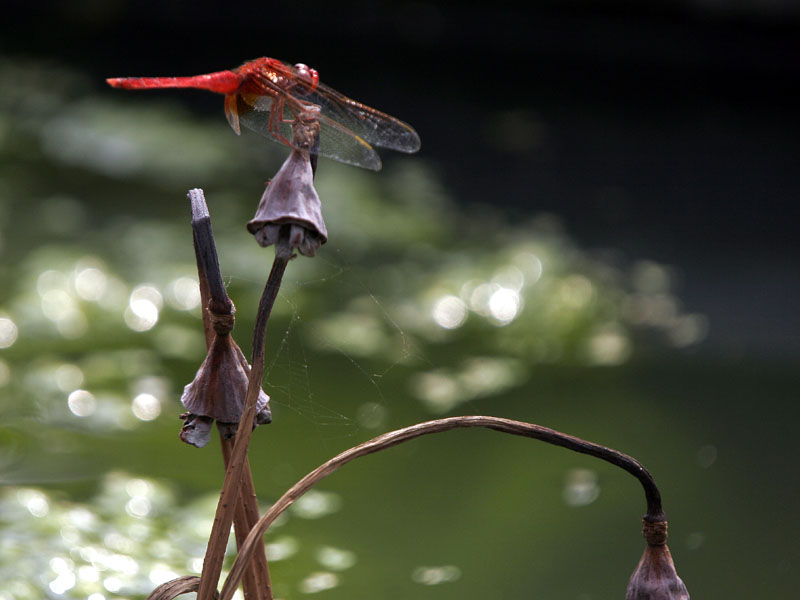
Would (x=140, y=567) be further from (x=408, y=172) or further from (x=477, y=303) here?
(x=408, y=172)

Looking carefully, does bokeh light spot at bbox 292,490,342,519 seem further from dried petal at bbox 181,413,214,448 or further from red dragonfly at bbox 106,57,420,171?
dried petal at bbox 181,413,214,448

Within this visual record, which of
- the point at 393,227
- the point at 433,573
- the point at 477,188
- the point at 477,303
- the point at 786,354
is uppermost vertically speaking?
the point at 477,188

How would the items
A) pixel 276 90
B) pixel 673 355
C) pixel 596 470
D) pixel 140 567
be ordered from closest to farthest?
pixel 276 90 < pixel 140 567 < pixel 596 470 < pixel 673 355

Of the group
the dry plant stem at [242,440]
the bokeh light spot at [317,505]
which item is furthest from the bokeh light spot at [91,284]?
the dry plant stem at [242,440]

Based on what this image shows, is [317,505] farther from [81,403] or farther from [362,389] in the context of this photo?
[81,403]

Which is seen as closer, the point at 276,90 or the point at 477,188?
the point at 276,90

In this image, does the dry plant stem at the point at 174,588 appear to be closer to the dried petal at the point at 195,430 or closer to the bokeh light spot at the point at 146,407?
the dried petal at the point at 195,430

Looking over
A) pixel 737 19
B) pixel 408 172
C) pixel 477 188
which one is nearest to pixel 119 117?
pixel 408 172

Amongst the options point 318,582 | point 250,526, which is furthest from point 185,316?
point 250,526
